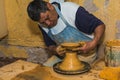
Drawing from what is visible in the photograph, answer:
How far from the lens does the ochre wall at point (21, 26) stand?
2645 millimetres

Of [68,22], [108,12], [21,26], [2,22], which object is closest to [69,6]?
[68,22]

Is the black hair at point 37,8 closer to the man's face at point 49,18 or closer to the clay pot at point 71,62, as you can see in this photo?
the man's face at point 49,18

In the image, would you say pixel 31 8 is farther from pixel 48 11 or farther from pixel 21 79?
pixel 21 79

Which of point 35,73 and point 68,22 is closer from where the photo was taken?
point 35,73

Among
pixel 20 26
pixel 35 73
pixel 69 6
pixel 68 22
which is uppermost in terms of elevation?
pixel 69 6

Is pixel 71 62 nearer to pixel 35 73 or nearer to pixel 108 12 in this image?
pixel 35 73

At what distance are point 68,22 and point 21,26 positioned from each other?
2.63 feet

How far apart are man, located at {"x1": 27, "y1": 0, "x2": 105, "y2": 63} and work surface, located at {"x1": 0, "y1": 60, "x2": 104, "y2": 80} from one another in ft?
0.60

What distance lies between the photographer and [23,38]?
2758mm

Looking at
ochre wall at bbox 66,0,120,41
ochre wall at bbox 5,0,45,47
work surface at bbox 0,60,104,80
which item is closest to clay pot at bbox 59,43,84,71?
work surface at bbox 0,60,104,80

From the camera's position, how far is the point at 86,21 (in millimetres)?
1970

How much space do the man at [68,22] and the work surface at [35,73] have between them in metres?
0.18

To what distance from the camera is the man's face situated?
1.95 meters

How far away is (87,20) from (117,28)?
1.28ft
